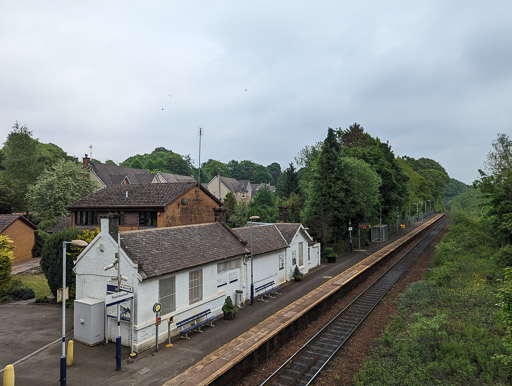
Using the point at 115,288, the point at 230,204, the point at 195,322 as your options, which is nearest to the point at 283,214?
the point at 195,322

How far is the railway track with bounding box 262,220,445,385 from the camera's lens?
11836 millimetres

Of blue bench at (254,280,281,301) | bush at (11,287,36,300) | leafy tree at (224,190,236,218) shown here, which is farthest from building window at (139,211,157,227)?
leafy tree at (224,190,236,218)

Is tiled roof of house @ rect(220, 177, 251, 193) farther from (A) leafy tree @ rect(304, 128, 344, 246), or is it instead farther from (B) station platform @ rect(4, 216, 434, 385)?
(B) station platform @ rect(4, 216, 434, 385)

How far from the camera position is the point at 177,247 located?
17031 millimetres

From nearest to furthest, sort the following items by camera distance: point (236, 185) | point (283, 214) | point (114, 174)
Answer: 1. point (283, 214)
2. point (114, 174)
3. point (236, 185)

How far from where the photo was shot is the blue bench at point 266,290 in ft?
71.2

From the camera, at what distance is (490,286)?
65.9 ft

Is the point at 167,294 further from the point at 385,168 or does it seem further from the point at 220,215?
the point at 385,168

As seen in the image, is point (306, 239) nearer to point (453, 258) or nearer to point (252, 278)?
point (252, 278)

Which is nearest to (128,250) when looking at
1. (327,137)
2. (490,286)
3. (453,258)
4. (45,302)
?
(45,302)

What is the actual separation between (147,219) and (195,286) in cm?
1561

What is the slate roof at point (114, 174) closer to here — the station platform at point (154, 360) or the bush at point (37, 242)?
the bush at point (37, 242)

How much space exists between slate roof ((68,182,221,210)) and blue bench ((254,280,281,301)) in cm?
1251

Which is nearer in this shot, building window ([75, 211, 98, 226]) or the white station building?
the white station building
